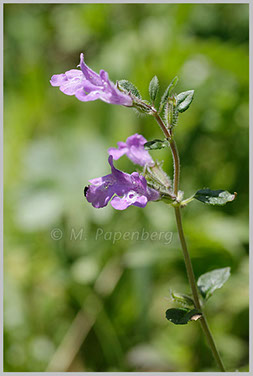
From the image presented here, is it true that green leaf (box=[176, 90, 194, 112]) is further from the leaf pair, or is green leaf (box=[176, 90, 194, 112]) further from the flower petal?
the leaf pair

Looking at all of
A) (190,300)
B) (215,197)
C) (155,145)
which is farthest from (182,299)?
(155,145)

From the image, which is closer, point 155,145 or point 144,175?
point 155,145

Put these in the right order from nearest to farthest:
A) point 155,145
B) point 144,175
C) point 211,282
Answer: point 155,145
point 144,175
point 211,282

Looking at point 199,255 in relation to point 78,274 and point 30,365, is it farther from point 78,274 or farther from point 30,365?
Result: point 30,365

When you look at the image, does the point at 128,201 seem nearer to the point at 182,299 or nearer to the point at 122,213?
the point at 182,299

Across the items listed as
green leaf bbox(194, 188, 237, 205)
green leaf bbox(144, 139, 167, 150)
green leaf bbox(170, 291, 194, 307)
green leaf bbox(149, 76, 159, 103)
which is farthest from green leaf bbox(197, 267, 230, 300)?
green leaf bbox(149, 76, 159, 103)

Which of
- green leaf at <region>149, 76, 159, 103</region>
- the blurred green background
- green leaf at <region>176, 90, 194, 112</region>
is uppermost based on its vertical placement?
green leaf at <region>149, 76, 159, 103</region>
